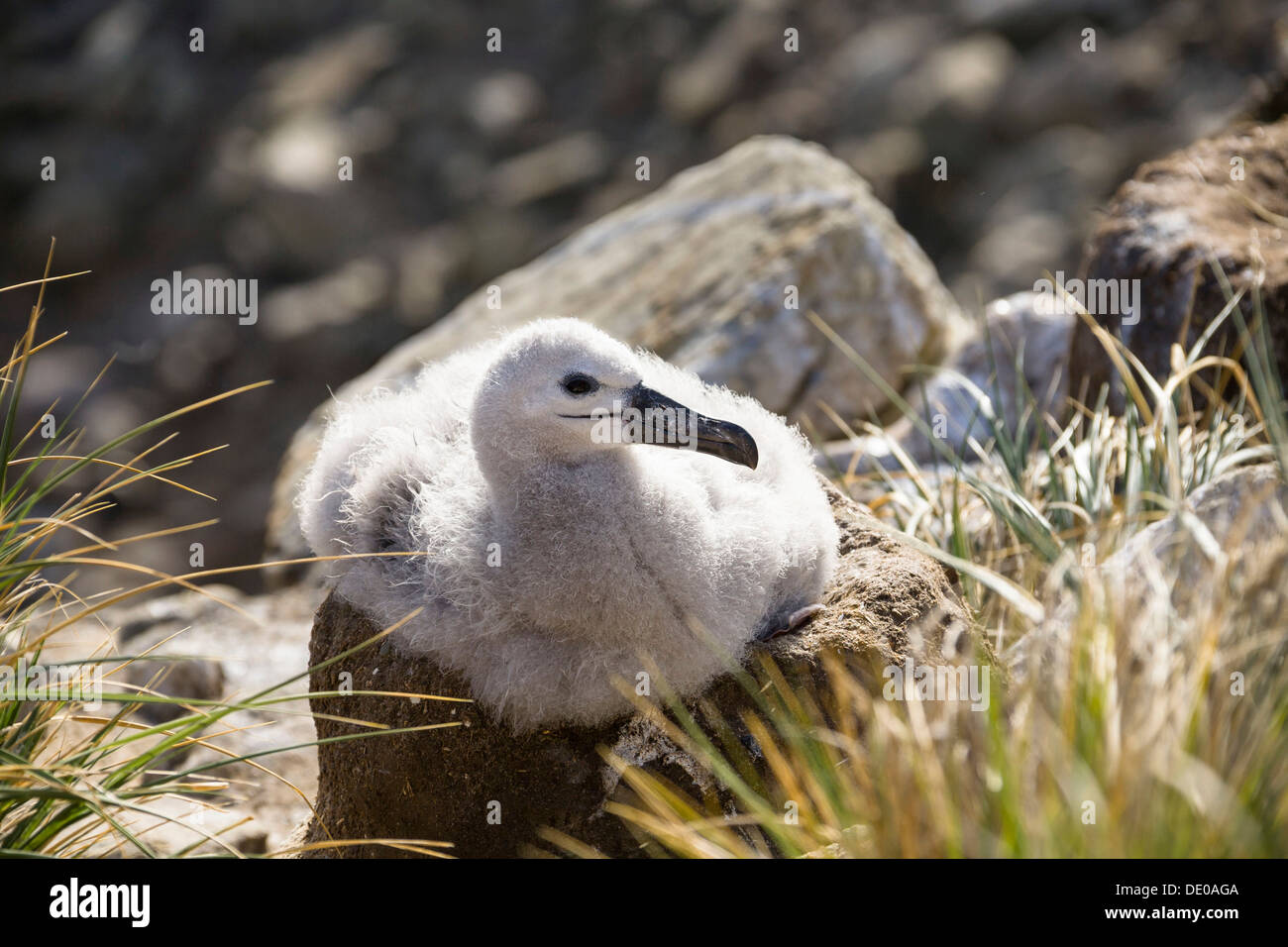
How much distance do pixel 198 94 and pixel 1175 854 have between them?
15499 millimetres

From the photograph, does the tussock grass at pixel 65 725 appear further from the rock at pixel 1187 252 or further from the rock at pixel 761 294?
the rock at pixel 1187 252

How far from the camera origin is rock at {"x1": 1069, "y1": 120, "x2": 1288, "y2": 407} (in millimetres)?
4949

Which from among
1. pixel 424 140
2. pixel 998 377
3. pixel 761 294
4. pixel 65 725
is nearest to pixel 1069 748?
pixel 65 725

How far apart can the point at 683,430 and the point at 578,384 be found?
0.28m

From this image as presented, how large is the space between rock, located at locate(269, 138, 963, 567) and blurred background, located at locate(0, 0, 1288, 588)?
5487mm

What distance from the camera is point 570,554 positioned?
3031 mm

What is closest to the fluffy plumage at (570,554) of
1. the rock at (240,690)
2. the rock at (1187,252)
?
the rock at (240,690)

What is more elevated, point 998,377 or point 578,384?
point 998,377

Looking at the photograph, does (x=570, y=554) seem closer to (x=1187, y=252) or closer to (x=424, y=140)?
(x=1187, y=252)

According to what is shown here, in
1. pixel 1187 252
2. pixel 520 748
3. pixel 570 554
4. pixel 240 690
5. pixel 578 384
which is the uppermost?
pixel 1187 252

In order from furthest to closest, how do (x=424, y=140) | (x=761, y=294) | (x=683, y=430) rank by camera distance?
1. (x=424, y=140)
2. (x=761, y=294)
3. (x=683, y=430)

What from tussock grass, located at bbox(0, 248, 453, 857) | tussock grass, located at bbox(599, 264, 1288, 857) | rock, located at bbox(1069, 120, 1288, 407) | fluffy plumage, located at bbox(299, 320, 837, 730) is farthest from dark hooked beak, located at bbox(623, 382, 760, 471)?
rock, located at bbox(1069, 120, 1288, 407)

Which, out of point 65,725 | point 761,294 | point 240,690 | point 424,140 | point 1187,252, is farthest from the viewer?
point 424,140
